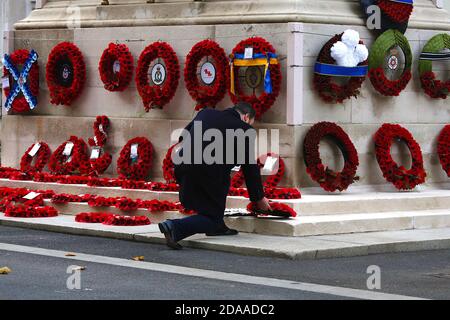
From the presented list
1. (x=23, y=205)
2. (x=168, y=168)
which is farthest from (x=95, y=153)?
(x=23, y=205)

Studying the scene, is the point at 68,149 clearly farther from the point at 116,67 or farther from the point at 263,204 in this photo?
the point at 263,204

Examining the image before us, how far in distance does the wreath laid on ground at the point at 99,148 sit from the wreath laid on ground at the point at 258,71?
2.75 metres

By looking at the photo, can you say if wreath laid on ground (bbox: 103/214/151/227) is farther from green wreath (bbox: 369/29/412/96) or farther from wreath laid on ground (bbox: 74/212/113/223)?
green wreath (bbox: 369/29/412/96)

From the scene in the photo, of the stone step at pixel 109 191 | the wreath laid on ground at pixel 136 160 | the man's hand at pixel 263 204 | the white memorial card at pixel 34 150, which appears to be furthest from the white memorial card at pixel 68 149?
the man's hand at pixel 263 204

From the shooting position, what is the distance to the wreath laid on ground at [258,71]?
19.3 meters

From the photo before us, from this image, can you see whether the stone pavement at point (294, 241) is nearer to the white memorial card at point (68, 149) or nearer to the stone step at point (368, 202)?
the stone step at point (368, 202)

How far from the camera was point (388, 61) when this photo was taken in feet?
67.7

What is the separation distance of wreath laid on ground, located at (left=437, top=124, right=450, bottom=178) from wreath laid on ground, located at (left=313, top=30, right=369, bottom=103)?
2.27m

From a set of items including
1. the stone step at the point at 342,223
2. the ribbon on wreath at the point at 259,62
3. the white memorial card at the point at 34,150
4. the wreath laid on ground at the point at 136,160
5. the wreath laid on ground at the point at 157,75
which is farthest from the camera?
the white memorial card at the point at 34,150

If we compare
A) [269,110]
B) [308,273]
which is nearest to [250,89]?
[269,110]

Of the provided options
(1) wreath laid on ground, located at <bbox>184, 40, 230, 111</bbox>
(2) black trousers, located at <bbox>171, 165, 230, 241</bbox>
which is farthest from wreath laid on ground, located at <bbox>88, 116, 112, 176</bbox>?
(2) black trousers, located at <bbox>171, 165, 230, 241</bbox>

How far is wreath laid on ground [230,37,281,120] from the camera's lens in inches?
762
